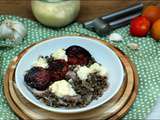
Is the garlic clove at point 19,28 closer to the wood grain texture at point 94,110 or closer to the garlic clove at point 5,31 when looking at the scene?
the garlic clove at point 5,31

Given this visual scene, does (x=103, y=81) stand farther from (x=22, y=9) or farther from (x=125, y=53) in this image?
(x=22, y=9)

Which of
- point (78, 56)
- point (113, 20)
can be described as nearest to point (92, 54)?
point (78, 56)

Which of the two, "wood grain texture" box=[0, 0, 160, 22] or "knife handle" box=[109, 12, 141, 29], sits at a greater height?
"wood grain texture" box=[0, 0, 160, 22]

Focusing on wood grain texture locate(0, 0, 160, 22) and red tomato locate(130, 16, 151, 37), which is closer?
red tomato locate(130, 16, 151, 37)

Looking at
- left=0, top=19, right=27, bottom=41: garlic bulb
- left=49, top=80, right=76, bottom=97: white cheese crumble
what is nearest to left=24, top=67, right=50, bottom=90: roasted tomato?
left=49, top=80, right=76, bottom=97: white cheese crumble

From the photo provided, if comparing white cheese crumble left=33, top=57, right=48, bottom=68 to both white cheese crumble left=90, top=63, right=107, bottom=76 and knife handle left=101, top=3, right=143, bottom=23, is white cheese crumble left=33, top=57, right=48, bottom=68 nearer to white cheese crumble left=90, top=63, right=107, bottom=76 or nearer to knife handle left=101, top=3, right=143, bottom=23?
white cheese crumble left=90, top=63, right=107, bottom=76

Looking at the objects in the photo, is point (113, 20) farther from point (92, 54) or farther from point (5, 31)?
point (5, 31)

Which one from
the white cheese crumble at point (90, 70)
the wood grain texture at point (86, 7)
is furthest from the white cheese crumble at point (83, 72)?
the wood grain texture at point (86, 7)
